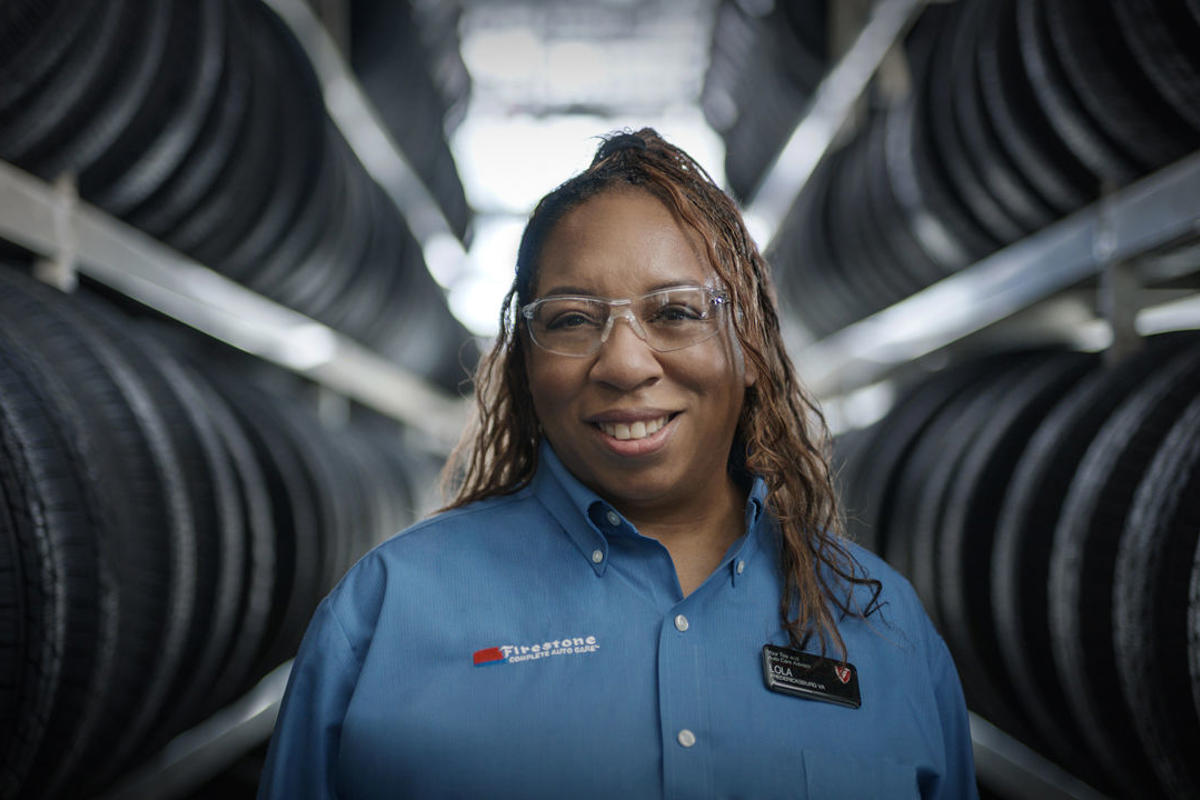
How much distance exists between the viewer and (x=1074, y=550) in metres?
1.54

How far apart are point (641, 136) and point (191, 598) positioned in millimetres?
1167

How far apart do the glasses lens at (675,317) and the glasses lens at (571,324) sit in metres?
0.05

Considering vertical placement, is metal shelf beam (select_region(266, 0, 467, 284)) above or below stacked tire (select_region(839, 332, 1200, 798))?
above

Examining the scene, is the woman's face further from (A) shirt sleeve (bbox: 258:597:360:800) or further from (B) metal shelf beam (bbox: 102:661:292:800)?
(B) metal shelf beam (bbox: 102:661:292:800)

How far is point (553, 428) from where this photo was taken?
117cm

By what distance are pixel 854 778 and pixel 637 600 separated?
0.31 m

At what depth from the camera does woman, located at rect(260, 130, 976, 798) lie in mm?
985

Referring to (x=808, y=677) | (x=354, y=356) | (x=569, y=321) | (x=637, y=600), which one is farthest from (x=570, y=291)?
(x=354, y=356)

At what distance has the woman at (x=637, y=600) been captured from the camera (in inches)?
38.8

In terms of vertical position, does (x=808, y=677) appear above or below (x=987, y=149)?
below

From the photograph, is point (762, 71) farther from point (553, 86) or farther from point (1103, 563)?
point (1103, 563)

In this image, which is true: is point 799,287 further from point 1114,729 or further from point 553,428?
point 553,428

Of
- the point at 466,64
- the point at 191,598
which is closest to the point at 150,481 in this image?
the point at 191,598

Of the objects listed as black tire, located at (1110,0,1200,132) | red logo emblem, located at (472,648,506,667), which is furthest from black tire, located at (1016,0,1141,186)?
red logo emblem, located at (472,648,506,667)
